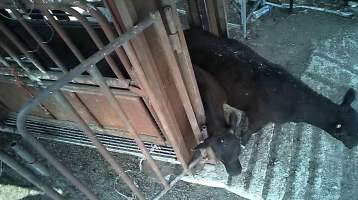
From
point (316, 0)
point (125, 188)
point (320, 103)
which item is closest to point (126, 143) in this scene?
point (125, 188)

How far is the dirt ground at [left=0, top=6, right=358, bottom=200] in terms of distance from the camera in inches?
164

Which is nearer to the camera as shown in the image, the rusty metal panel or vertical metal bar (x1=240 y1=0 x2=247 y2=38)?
the rusty metal panel

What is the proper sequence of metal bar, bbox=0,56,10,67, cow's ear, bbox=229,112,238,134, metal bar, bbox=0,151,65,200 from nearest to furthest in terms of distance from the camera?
metal bar, bbox=0,151,65,200, metal bar, bbox=0,56,10,67, cow's ear, bbox=229,112,238,134

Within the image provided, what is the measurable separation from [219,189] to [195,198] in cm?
26

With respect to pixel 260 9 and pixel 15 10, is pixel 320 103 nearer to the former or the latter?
pixel 260 9

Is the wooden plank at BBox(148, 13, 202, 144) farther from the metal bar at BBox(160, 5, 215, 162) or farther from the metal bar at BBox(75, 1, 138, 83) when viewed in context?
the metal bar at BBox(75, 1, 138, 83)

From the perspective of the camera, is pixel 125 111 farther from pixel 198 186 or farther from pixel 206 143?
pixel 198 186

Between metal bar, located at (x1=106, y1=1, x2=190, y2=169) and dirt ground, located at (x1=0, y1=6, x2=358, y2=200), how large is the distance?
75 cm

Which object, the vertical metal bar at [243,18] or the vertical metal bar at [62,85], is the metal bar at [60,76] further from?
the vertical metal bar at [243,18]

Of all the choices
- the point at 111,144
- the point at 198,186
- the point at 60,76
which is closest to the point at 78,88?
the point at 60,76

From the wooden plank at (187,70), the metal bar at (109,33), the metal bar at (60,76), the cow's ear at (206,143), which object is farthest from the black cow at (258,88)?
the metal bar at (60,76)

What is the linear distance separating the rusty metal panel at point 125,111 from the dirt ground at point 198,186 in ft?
2.26

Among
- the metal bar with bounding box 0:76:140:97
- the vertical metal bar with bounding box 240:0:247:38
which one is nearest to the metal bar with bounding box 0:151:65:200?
the metal bar with bounding box 0:76:140:97

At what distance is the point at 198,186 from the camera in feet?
13.3
